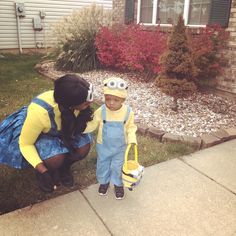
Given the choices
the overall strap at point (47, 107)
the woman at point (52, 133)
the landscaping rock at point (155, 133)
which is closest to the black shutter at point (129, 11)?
the landscaping rock at point (155, 133)

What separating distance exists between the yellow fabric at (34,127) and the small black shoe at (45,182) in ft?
0.41

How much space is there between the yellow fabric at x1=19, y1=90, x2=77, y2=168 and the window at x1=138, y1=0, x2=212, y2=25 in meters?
4.22

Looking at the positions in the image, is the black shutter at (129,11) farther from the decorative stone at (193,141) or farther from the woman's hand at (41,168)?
the woman's hand at (41,168)

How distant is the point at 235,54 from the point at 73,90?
3.75 m

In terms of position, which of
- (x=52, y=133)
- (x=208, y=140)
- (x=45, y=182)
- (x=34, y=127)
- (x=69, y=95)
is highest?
(x=69, y=95)

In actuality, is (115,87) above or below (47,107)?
above

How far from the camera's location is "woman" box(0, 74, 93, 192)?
2148mm

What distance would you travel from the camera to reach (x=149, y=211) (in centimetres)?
240

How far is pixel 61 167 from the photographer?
2660mm

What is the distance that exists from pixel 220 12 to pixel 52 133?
3.97 meters

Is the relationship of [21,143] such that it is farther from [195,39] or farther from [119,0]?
[119,0]

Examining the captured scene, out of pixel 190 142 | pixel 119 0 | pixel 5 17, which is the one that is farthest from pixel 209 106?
pixel 5 17

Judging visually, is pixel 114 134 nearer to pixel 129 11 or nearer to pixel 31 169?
pixel 31 169

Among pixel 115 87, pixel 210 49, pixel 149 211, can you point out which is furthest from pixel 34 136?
pixel 210 49
